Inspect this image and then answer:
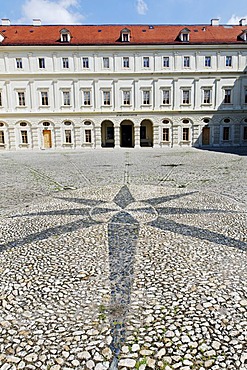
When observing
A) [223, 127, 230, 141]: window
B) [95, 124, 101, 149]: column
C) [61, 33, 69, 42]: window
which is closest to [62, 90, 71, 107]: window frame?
[95, 124, 101, 149]: column

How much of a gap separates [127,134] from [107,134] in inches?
101

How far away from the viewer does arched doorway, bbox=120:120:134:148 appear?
38469 mm

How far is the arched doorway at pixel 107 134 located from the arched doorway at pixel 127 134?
4.30ft

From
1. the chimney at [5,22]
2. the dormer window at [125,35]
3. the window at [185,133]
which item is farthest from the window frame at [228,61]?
the chimney at [5,22]

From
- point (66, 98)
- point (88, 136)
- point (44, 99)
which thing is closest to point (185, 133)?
point (88, 136)

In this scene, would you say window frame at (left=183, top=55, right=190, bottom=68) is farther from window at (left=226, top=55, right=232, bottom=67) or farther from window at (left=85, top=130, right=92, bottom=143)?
window at (left=85, top=130, right=92, bottom=143)

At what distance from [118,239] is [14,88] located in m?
34.1

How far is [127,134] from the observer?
1538 inches

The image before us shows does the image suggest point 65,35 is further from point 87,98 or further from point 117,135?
point 117,135

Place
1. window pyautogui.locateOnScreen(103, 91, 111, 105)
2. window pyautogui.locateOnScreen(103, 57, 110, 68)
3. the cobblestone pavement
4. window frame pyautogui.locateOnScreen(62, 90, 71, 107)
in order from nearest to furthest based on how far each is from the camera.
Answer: the cobblestone pavement < window pyautogui.locateOnScreen(103, 57, 110, 68) < window frame pyautogui.locateOnScreen(62, 90, 71, 107) < window pyautogui.locateOnScreen(103, 91, 111, 105)

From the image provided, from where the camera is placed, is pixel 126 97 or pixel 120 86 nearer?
pixel 120 86

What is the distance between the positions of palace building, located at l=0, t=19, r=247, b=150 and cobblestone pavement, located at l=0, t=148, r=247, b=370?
97.7ft

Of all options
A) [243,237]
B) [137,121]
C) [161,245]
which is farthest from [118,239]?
[137,121]

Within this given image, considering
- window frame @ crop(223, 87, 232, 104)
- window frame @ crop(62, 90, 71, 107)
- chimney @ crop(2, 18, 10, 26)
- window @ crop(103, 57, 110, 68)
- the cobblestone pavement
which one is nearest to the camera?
the cobblestone pavement
